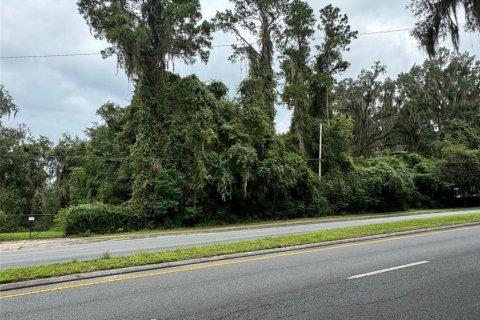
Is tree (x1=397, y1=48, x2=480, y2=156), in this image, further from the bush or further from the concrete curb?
the concrete curb

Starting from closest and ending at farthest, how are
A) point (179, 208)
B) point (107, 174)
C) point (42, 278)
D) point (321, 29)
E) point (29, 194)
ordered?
point (42, 278) < point (179, 208) < point (107, 174) < point (321, 29) < point (29, 194)

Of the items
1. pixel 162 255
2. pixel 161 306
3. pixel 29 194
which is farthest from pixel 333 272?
pixel 29 194

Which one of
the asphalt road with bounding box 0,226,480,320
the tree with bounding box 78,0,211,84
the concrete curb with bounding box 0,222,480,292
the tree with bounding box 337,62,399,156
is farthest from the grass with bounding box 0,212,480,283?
the tree with bounding box 337,62,399,156

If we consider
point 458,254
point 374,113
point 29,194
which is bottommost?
point 458,254

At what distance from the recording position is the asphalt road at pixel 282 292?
5.41 meters

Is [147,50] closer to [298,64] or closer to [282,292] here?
[298,64]

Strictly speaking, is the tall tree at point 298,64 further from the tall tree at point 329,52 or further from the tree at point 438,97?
the tree at point 438,97

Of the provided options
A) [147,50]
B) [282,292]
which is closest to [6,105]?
[147,50]

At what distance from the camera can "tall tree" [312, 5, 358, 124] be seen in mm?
37969

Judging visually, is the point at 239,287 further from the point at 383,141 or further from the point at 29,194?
the point at 383,141

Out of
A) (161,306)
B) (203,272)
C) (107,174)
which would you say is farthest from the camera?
(107,174)

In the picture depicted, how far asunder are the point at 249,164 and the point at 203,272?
19807 mm

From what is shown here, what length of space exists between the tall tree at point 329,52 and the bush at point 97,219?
20706 millimetres

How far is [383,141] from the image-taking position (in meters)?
55.0
